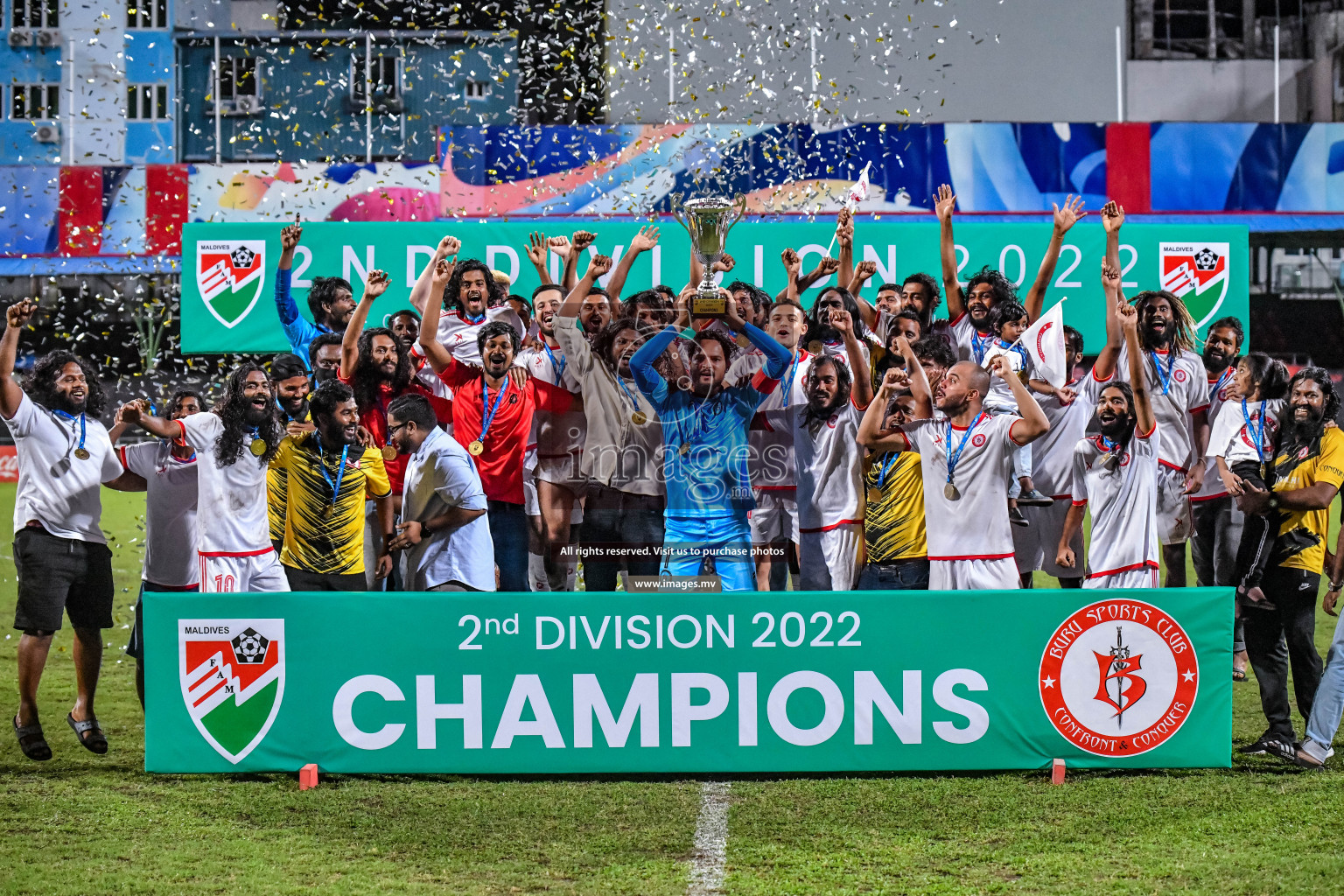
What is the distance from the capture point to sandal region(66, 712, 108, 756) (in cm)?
709

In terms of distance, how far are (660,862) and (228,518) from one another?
3.20 meters

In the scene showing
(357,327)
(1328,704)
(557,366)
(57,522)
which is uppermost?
(357,327)

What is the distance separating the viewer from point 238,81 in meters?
39.8

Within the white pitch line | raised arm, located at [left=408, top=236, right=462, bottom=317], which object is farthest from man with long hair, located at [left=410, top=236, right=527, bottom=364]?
the white pitch line

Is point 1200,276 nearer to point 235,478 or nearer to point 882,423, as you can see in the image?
point 882,423

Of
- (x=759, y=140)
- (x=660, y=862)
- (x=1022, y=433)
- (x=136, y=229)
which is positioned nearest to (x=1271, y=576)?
(x=1022, y=433)

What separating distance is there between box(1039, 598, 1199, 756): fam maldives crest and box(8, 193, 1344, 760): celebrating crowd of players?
0.54m

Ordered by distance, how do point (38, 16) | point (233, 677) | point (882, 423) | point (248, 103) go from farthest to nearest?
point (38, 16), point (248, 103), point (882, 423), point (233, 677)

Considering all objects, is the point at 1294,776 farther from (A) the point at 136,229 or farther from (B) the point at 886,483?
(A) the point at 136,229

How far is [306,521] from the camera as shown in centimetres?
699

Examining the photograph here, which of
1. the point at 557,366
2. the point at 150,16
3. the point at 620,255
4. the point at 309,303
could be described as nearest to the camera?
the point at 557,366

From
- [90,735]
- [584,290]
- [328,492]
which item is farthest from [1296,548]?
[90,735]

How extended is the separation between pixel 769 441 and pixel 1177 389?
3006mm

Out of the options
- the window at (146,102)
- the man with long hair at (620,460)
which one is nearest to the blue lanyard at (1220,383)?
the man with long hair at (620,460)
